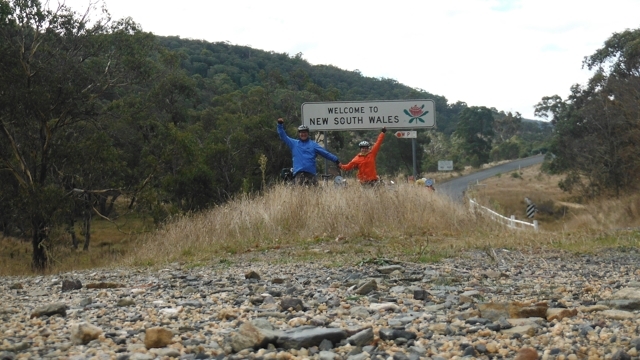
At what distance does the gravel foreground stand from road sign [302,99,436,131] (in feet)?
37.7

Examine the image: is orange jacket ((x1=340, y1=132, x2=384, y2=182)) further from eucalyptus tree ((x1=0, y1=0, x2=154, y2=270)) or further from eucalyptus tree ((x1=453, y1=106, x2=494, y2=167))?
eucalyptus tree ((x1=453, y1=106, x2=494, y2=167))

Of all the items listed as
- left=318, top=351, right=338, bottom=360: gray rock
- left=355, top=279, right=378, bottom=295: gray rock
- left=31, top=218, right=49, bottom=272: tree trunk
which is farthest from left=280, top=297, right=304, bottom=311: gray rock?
left=31, top=218, right=49, bottom=272: tree trunk

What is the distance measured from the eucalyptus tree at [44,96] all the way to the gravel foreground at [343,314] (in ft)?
35.7

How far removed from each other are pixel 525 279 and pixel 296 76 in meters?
49.3

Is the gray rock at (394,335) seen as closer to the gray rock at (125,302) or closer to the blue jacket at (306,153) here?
the gray rock at (125,302)

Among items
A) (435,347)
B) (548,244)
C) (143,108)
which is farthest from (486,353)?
(143,108)

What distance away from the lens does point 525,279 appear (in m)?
5.87

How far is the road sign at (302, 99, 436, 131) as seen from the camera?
59.8 ft

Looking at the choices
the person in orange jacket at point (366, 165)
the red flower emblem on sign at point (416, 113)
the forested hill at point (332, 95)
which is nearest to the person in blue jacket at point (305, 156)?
the person in orange jacket at point (366, 165)

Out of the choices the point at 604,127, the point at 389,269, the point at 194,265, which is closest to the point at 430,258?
the point at 389,269

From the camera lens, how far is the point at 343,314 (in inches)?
172

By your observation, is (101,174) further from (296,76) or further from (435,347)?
(296,76)

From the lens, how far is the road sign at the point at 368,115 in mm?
18219

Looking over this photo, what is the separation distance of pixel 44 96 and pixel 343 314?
15.3 m
